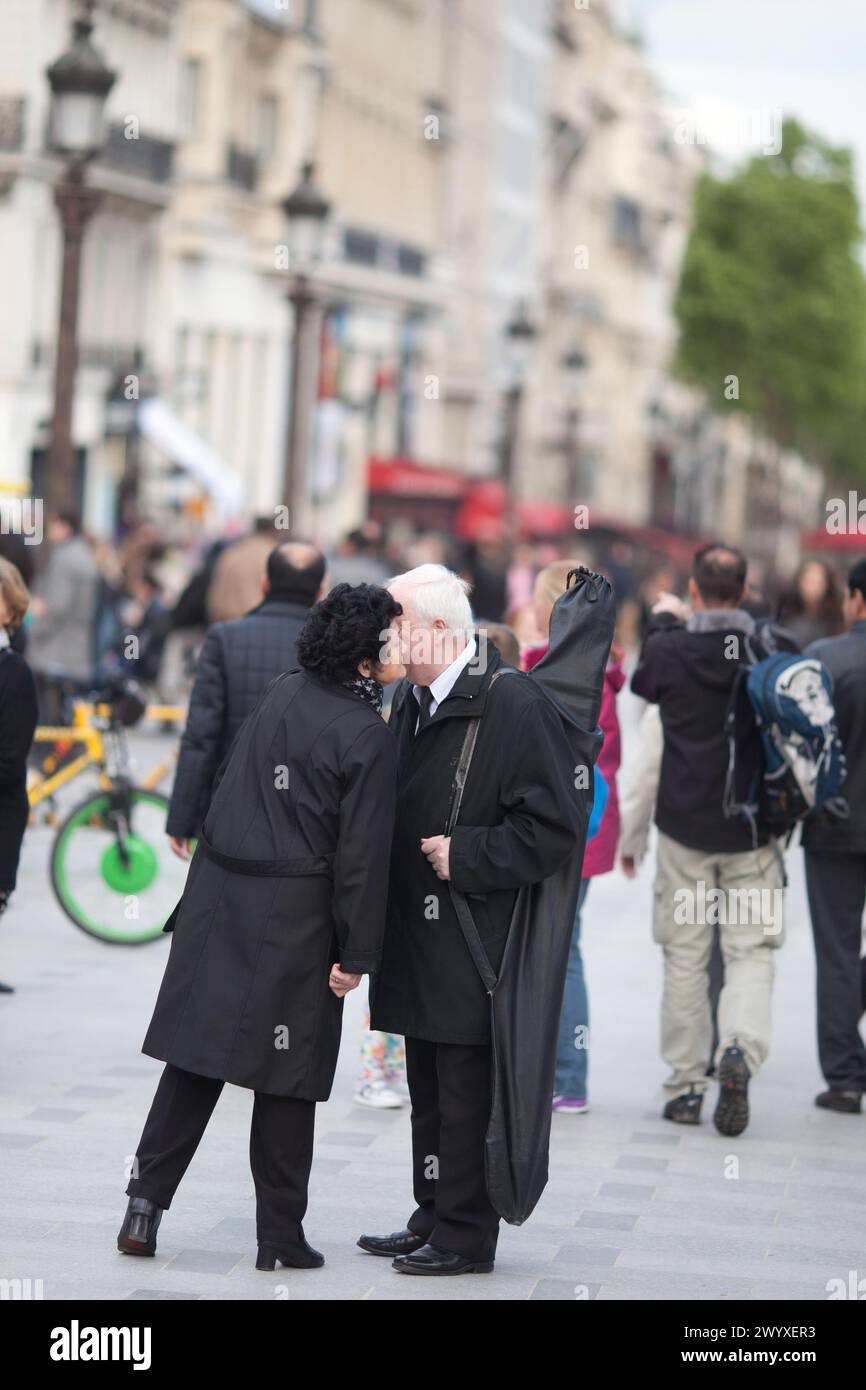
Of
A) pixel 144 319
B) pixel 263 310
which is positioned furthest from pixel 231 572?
pixel 263 310

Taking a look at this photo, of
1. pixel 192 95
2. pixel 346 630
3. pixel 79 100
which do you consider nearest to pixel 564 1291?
pixel 346 630

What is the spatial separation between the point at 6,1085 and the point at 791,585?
6379 millimetres

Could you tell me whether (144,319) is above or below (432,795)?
above

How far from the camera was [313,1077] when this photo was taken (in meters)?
6.68

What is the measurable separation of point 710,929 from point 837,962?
57 cm

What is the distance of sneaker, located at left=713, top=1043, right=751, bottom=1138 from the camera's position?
890 cm

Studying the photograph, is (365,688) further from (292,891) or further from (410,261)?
(410,261)

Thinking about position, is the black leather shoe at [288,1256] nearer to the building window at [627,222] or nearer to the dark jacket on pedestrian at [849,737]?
the dark jacket on pedestrian at [849,737]

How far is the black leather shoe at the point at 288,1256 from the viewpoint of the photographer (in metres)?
6.79

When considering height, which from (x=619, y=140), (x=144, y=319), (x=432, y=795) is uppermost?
(x=619, y=140)

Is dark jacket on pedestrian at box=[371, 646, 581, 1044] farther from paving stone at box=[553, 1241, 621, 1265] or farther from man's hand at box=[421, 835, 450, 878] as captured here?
paving stone at box=[553, 1241, 621, 1265]

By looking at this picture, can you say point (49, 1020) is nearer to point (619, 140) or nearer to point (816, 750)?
point (816, 750)

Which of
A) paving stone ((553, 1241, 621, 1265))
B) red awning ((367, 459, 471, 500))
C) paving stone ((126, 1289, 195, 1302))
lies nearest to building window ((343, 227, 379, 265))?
red awning ((367, 459, 471, 500))

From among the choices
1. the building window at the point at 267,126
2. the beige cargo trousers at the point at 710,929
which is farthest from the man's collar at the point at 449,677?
the building window at the point at 267,126
